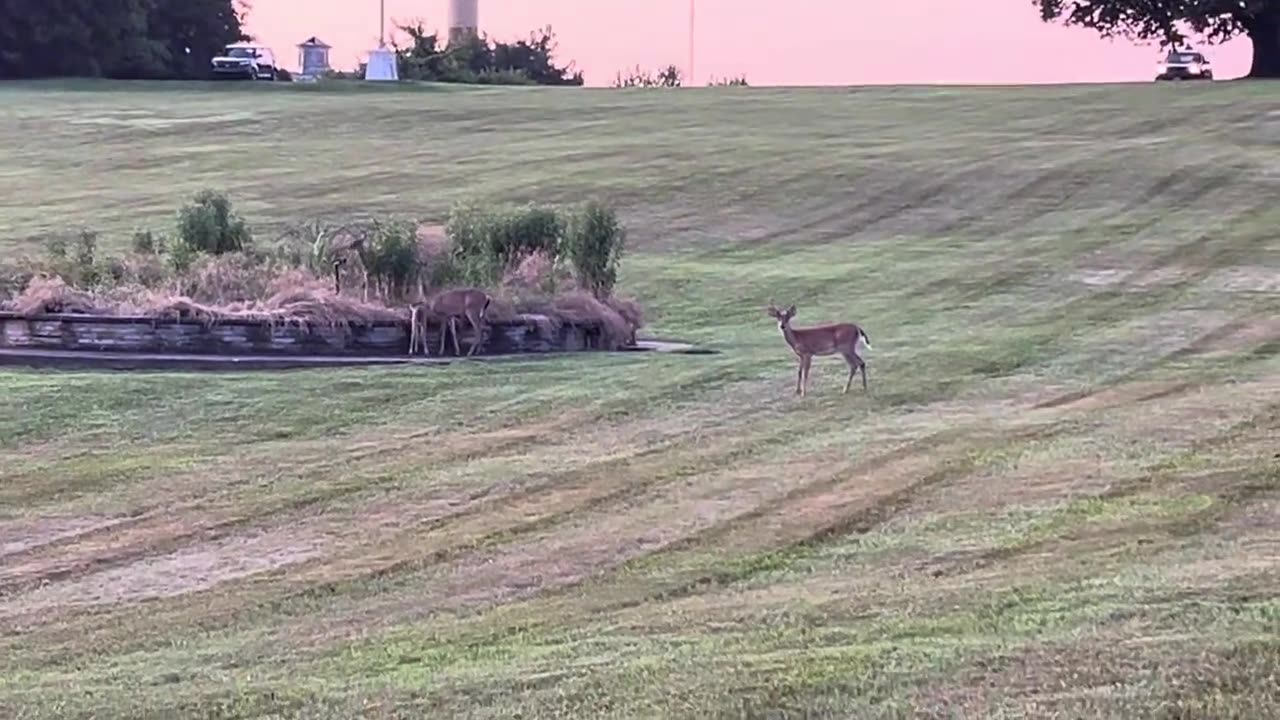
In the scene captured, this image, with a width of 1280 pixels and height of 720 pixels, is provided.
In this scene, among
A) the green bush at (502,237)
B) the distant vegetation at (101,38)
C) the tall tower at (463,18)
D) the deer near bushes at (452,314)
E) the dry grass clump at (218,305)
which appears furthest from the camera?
the tall tower at (463,18)

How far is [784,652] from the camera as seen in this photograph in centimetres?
806

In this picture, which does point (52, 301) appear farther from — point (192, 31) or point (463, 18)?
point (463, 18)

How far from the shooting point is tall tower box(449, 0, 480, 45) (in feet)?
271

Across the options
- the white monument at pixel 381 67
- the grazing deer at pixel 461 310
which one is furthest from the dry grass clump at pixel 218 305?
the white monument at pixel 381 67

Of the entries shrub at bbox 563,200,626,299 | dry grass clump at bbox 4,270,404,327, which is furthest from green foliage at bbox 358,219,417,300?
shrub at bbox 563,200,626,299

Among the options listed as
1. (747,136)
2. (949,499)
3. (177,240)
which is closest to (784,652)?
(949,499)

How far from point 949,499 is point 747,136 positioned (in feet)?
94.8

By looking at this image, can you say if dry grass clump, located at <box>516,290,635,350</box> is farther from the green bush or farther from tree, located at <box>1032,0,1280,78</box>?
tree, located at <box>1032,0,1280,78</box>

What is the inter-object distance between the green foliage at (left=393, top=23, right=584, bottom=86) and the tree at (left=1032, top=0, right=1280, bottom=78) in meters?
21.6

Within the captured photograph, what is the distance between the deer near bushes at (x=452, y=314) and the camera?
17984 mm

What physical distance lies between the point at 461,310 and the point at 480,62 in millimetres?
64490

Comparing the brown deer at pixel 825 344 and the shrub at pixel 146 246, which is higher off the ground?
the shrub at pixel 146 246

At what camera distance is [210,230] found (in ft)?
67.3

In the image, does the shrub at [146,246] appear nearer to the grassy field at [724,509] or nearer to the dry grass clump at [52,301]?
the dry grass clump at [52,301]
